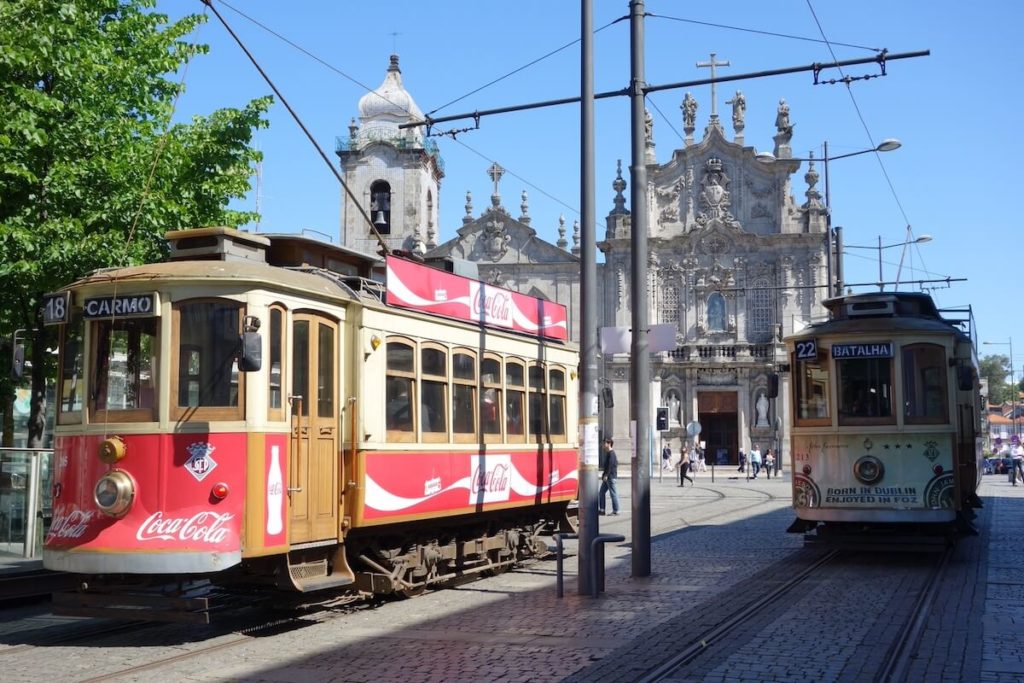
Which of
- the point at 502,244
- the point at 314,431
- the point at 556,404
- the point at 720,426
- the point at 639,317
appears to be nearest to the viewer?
the point at 314,431

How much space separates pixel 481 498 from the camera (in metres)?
13.6

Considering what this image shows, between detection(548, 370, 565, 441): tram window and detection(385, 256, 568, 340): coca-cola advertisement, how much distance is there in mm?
573

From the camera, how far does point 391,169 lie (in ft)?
196

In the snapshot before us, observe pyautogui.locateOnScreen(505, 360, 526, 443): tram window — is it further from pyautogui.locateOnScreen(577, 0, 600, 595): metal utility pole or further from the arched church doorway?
the arched church doorway

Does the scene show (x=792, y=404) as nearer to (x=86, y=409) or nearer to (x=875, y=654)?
(x=875, y=654)

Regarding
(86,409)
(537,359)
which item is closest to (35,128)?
(86,409)

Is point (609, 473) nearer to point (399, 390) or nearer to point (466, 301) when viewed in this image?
point (466, 301)

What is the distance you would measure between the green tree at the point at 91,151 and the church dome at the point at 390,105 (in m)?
43.3

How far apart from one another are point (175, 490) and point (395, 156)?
5108cm

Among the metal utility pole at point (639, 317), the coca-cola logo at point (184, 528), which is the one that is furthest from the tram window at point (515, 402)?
the coca-cola logo at point (184, 528)

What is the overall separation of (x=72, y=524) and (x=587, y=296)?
610 cm

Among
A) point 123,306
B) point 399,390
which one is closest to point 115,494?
point 123,306

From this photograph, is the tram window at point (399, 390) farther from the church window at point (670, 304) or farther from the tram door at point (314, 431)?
the church window at point (670, 304)

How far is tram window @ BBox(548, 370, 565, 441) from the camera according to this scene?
52.0 feet
